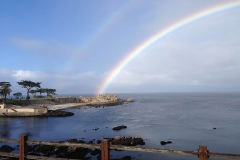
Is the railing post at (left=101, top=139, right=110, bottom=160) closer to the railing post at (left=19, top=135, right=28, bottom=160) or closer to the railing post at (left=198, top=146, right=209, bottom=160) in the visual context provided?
the railing post at (left=198, top=146, right=209, bottom=160)

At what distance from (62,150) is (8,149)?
25.4ft

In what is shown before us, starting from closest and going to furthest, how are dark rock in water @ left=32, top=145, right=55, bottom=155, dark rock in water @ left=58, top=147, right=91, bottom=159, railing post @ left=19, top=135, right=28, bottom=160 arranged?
railing post @ left=19, top=135, right=28, bottom=160 → dark rock in water @ left=58, top=147, right=91, bottom=159 → dark rock in water @ left=32, top=145, right=55, bottom=155

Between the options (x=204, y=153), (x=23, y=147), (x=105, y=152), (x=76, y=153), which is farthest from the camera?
(x=76, y=153)

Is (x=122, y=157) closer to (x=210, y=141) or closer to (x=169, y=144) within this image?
(x=169, y=144)

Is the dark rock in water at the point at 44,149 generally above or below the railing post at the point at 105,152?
below

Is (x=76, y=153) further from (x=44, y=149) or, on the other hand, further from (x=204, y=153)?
(x=204, y=153)

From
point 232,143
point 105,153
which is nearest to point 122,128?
point 232,143

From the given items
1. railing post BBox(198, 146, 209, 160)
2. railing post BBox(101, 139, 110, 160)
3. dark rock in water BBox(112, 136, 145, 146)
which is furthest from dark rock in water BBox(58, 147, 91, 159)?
railing post BBox(198, 146, 209, 160)

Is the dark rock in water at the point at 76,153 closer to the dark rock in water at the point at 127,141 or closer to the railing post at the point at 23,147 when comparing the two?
the dark rock in water at the point at 127,141

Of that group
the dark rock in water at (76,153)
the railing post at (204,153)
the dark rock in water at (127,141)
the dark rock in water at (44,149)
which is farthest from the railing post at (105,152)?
the dark rock in water at (127,141)

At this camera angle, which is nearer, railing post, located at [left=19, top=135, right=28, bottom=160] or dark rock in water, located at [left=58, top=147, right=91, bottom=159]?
railing post, located at [left=19, top=135, right=28, bottom=160]

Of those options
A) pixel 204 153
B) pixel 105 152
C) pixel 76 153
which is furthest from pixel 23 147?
pixel 76 153

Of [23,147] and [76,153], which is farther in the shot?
[76,153]

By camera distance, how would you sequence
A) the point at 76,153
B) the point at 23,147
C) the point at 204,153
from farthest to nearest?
1. the point at 76,153
2. the point at 23,147
3. the point at 204,153
